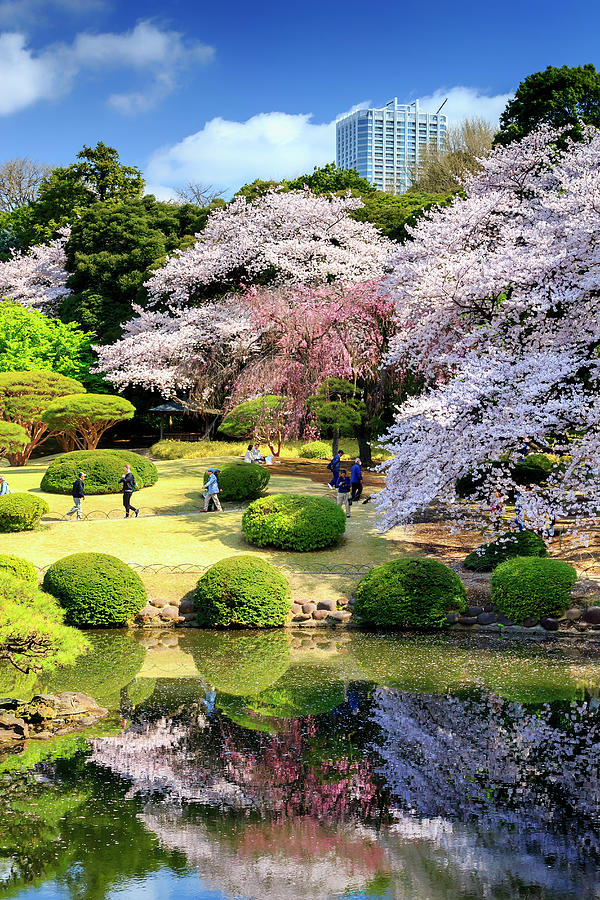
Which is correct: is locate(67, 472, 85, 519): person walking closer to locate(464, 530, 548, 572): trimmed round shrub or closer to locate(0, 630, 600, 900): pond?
locate(0, 630, 600, 900): pond

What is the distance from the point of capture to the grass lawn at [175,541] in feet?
64.5

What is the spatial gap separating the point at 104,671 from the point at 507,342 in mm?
10733

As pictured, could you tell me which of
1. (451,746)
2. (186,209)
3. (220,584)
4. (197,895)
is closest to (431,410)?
(220,584)

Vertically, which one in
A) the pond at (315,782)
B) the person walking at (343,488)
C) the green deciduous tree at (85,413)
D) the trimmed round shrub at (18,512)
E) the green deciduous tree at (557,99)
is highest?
the green deciduous tree at (557,99)

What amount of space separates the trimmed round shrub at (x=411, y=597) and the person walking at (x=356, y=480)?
752cm

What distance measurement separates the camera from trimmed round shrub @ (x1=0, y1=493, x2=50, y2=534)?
22734mm

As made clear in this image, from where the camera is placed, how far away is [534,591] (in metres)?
16.7

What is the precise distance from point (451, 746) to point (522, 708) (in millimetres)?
1869

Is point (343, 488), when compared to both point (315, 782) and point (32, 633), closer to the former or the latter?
point (32, 633)

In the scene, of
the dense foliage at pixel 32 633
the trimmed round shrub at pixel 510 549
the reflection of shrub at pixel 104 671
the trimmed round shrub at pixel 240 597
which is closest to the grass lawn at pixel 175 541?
the trimmed round shrub at pixel 240 597

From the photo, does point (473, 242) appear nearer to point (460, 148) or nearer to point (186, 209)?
point (186, 209)

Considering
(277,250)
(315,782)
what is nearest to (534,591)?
(315,782)

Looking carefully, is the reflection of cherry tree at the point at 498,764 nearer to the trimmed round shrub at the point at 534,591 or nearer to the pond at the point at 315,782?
the pond at the point at 315,782

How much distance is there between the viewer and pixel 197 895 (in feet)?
23.6
